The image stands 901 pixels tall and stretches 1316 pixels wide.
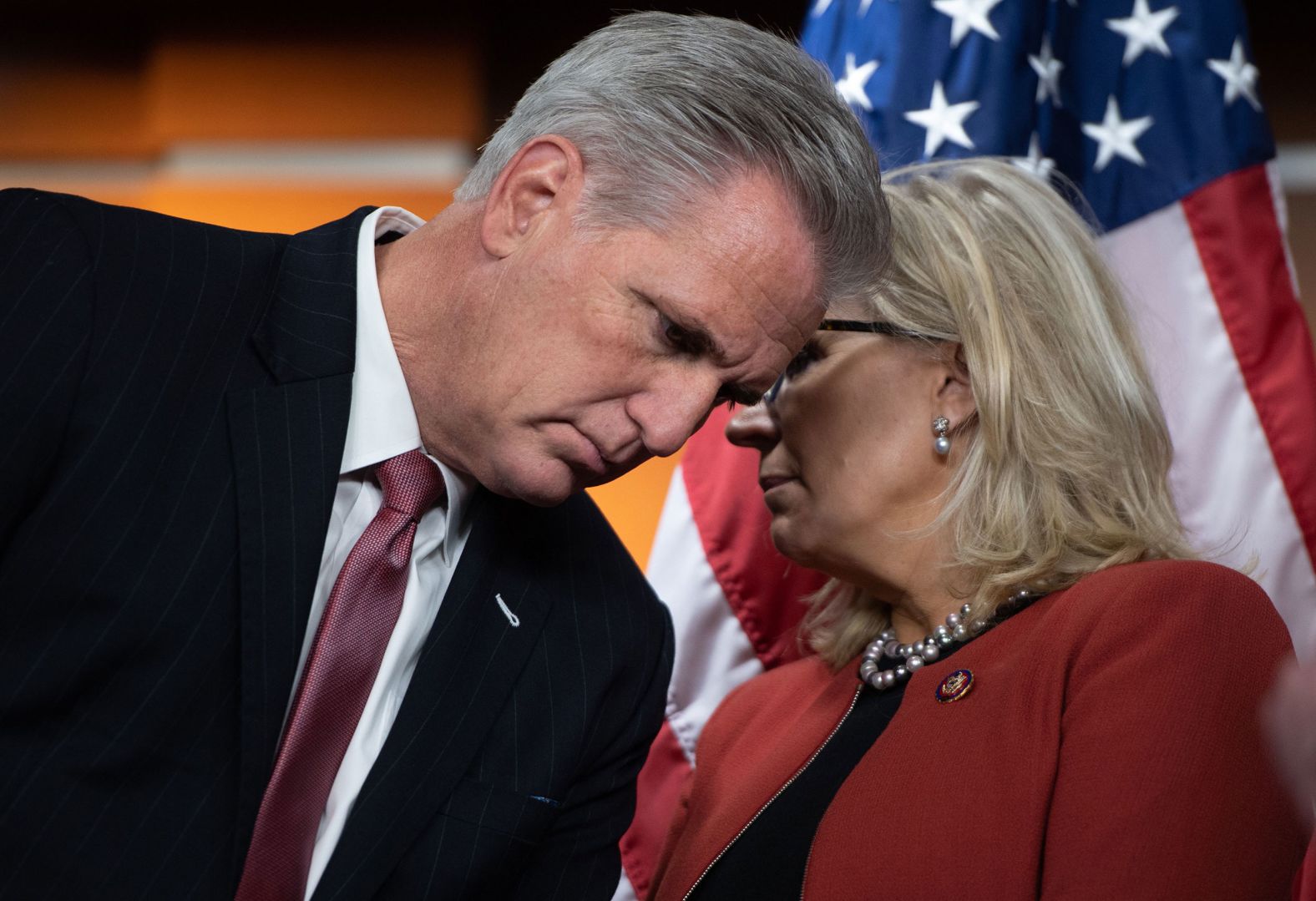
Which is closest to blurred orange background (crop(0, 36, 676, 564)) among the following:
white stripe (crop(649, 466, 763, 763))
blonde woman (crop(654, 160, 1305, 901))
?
white stripe (crop(649, 466, 763, 763))

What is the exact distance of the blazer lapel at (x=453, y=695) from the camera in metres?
1.44

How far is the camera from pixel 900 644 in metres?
1.87

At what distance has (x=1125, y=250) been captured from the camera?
7.95 feet

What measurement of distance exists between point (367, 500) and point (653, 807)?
3.58ft

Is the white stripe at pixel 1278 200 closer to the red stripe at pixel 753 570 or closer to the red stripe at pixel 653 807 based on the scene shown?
the red stripe at pixel 753 570

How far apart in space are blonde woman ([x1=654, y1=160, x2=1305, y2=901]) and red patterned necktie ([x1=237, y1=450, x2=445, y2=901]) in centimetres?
56

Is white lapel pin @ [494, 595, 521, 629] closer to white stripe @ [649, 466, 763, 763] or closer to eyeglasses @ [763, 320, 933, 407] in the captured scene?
eyeglasses @ [763, 320, 933, 407]

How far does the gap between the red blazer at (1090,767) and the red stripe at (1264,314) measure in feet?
2.73

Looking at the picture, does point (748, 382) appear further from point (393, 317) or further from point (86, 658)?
point (86, 658)

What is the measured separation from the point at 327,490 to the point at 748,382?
0.43 meters

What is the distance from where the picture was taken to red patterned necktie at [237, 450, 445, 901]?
1363 mm

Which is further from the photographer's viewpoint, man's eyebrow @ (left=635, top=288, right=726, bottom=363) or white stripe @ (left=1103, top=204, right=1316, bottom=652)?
white stripe @ (left=1103, top=204, right=1316, bottom=652)

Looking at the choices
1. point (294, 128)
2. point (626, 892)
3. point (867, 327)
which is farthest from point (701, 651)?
point (294, 128)

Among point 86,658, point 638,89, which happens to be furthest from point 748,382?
point 86,658
